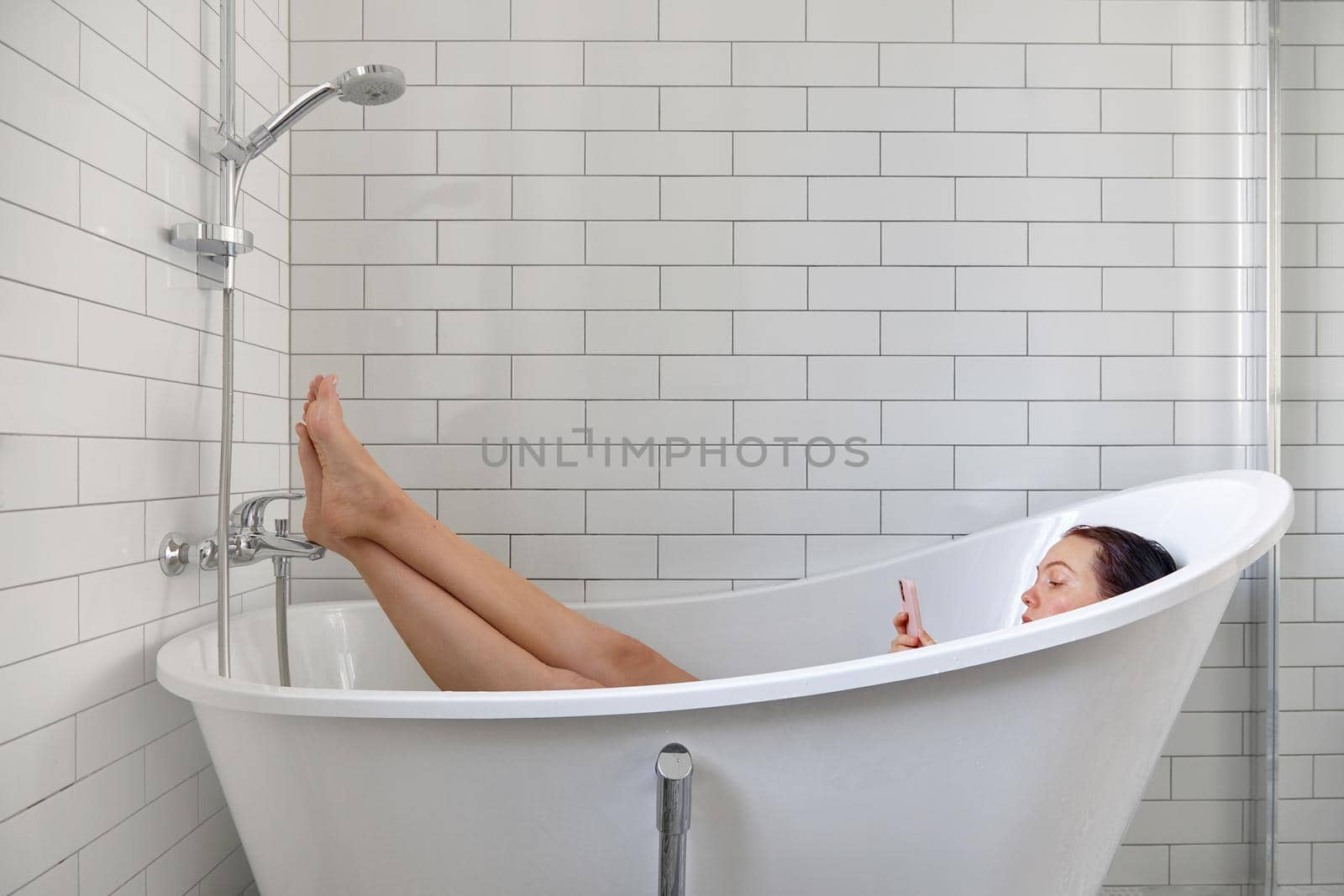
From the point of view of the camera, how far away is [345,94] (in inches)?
55.0

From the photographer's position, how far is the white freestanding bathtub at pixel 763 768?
39.1 inches

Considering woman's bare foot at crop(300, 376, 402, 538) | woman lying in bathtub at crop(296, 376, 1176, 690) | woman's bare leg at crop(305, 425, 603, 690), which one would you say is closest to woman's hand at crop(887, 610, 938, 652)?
woman lying in bathtub at crop(296, 376, 1176, 690)

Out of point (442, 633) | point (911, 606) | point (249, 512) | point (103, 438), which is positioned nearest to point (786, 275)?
point (911, 606)

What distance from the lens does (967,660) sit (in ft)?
3.17

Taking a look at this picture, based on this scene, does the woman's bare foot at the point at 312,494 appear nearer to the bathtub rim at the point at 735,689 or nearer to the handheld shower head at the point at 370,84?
the bathtub rim at the point at 735,689

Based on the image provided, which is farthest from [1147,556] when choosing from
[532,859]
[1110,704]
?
[532,859]

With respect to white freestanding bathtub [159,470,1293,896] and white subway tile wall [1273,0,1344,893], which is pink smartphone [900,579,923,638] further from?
white subway tile wall [1273,0,1344,893]

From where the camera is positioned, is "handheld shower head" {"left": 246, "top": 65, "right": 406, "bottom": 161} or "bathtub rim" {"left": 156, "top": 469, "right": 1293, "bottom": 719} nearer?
"bathtub rim" {"left": 156, "top": 469, "right": 1293, "bottom": 719}

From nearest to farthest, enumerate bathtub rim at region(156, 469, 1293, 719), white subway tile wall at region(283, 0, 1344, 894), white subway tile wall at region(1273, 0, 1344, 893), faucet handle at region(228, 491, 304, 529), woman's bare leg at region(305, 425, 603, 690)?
bathtub rim at region(156, 469, 1293, 719), woman's bare leg at region(305, 425, 603, 690), faucet handle at region(228, 491, 304, 529), white subway tile wall at region(1273, 0, 1344, 893), white subway tile wall at region(283, 0, 1344, 894)

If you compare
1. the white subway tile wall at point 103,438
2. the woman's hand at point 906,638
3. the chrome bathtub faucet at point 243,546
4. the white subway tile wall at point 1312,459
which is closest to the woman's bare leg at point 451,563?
the chrome bathtub faucet at point 243,546

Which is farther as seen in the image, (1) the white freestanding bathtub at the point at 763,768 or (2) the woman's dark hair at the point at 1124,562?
(2) the woman's dark hair at the point at 1124,562

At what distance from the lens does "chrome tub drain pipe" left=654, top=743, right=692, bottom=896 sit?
0.98 metres

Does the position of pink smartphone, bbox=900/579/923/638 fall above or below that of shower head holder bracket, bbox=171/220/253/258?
below

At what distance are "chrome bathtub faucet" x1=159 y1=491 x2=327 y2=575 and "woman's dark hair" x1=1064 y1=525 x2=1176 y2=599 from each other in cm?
131
